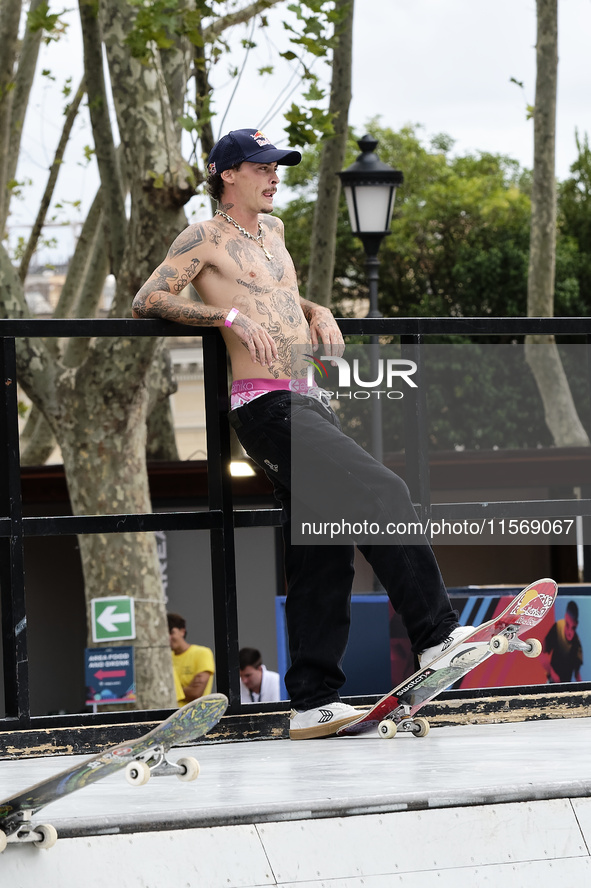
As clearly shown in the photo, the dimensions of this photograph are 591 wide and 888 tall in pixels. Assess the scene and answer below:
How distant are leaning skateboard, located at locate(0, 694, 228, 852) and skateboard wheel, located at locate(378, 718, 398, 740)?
1135 mm

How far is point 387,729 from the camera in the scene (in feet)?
10.4

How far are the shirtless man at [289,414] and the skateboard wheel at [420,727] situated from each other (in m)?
0.19

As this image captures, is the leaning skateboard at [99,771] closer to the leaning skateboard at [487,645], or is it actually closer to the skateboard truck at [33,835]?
the skateboard truck at [33,835]

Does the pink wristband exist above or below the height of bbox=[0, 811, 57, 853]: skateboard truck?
above

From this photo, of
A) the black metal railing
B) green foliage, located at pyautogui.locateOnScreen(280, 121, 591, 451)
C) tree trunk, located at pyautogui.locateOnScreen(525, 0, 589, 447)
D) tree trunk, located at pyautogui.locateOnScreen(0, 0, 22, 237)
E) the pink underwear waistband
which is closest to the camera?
the black metal railing

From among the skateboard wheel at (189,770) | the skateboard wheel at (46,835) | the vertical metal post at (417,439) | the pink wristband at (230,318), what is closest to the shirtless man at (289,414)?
the pink wristband at (230,318)

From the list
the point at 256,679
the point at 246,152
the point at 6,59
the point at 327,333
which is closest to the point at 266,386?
the point at 327,333

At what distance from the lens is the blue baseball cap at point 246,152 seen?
3480 millimetres

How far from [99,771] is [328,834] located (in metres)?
0.46

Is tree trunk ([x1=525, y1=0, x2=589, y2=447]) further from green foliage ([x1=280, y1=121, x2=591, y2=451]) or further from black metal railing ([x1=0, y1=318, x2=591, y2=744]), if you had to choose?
green foliage ([x1=280, y1=121, x2=591, y2=451])

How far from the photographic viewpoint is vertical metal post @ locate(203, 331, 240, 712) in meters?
3.33

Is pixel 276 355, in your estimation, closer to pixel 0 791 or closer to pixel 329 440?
pixel 329 440

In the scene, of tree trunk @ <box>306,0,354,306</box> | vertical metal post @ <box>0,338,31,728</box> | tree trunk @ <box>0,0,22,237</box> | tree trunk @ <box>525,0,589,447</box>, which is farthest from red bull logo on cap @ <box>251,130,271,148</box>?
tree trunk @ <box>525,0,589,447</box>

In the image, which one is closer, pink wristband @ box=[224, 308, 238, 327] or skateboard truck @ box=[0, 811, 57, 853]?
skateboard truck @ box=[0, 811, 57, 853]
